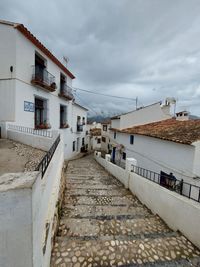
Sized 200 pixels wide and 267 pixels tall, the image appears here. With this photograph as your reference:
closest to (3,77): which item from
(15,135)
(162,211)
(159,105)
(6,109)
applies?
(6,109)

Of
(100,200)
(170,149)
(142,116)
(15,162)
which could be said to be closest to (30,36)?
(15,162)

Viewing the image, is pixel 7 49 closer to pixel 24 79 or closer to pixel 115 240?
pixel 24 79

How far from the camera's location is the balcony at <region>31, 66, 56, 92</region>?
30.8 feet

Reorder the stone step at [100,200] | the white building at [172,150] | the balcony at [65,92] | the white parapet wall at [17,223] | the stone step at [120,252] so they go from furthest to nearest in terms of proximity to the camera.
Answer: the balcony at [65,92], the white building at [172,150], the stone step at [100,200], the stone step at [120,252], the white parapet wall at [17,223]

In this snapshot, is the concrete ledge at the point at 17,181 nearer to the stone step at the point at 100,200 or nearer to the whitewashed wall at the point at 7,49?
the stone step at the point at 100,200

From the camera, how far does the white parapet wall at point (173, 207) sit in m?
3.07

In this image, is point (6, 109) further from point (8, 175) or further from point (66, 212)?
point (8, 175)

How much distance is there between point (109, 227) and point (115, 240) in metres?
0.53

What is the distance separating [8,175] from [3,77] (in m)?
8.66

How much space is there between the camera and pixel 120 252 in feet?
8.51

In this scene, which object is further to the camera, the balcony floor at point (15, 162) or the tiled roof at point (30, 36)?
the tiled roof at point (30, 36)

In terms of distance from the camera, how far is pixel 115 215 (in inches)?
153

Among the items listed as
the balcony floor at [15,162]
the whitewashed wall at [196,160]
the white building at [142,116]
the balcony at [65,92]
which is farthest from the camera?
the white building at [142,116]

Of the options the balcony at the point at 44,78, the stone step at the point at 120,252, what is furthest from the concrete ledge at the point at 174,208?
the balcony at the point at 44,78
